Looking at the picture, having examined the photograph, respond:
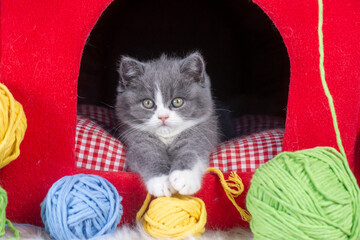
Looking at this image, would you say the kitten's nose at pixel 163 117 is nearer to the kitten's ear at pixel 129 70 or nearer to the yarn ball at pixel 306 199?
the kitten's ear at pixel 129 70

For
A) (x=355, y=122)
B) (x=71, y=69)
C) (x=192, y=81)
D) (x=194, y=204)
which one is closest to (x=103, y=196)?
(x=194, y=204)

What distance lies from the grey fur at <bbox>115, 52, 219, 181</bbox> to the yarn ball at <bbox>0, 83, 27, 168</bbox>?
455 mm

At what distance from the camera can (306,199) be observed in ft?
3.48

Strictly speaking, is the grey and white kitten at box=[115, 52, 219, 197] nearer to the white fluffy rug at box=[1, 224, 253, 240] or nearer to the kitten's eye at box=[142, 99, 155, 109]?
the kitten's eye at box=[142, 99, 155, 109]

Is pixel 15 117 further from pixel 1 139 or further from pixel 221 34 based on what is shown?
pixel 221 34

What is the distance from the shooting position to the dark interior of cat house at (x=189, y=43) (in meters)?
2.57

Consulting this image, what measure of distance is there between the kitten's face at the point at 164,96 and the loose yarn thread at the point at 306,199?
0.56m

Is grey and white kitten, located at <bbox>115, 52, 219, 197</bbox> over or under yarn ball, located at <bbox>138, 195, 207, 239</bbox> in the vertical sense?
over

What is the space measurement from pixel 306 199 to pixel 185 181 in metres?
0.44

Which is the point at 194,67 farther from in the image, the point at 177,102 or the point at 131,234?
the point at 131,234

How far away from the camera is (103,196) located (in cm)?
131

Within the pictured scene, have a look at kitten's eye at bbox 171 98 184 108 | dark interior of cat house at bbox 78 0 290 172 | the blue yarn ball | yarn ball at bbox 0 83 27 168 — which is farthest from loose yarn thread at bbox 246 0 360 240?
dark interior of cat house at bbox 78 0 290 172

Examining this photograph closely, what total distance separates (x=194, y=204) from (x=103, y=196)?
306 millimetres

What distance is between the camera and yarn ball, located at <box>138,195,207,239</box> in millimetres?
1310
